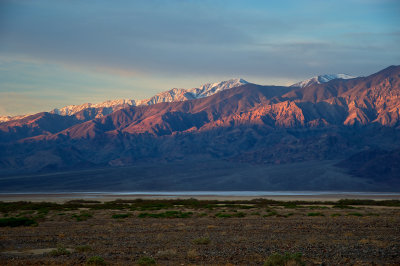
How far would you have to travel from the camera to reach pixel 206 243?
80.4 ft

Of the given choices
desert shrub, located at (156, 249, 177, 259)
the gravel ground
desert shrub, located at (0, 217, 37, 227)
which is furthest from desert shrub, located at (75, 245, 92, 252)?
desert shrub, located at (0, 217, 37, 227)

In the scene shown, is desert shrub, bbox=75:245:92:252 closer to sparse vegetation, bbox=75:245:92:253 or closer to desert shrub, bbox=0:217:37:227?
sparse vegetation, bbox=75:245:92:253

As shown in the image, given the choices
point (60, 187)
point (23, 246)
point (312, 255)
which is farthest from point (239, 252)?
point (60, 187)

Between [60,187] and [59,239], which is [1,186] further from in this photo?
[59,239]

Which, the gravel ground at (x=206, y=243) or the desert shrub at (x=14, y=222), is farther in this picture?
the desert shrub at (x=14, y=222)

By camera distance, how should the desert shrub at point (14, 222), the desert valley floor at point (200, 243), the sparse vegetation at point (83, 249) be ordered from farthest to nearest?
the desert shrub at point (14, 222)
the sparse vegetation at point (83, 249)
the desert valley floor at point (200, 243)

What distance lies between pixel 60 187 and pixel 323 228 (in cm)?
17366

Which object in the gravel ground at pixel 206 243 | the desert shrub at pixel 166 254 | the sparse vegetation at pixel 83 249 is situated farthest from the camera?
the sparse vegetation at pixel 83 249

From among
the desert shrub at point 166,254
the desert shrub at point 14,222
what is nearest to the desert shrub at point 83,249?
the desert shrub at point 166,254

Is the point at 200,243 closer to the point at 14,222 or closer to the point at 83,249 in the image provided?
the point at 83,249

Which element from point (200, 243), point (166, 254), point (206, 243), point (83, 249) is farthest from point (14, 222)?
point (166, 254)

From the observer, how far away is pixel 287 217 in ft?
140

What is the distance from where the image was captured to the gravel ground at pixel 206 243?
19688mm

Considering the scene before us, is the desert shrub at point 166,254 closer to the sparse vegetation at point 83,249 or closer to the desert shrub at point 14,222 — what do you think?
the sparse vegetation at point 83,249
